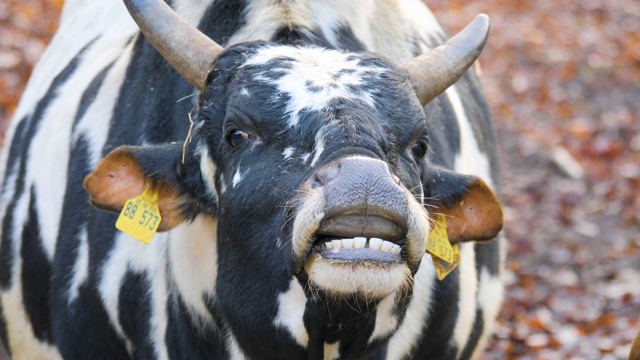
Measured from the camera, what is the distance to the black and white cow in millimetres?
3455

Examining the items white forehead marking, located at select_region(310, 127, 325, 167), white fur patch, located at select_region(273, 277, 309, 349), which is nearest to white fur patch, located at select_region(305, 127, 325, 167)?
white forehead marking, located at select_region(310, 127, 325, 167)

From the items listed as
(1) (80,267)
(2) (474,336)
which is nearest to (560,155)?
(2) (474,336)

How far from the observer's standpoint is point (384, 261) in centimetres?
331

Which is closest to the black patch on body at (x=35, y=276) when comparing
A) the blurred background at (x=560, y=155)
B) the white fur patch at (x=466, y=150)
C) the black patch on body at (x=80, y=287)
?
the black patch on body at (x=80, y=287)

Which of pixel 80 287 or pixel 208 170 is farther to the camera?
pixel 80 287

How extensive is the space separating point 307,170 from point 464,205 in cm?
93

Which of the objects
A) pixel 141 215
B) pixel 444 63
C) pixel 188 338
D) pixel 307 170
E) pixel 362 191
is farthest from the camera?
pixel 188 338

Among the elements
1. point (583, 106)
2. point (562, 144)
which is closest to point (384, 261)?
point (562, 144)

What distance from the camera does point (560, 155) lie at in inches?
428

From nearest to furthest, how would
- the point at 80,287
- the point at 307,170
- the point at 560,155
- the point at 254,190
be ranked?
the point at 307,170
the point at 254,190
the point at 80,287
the point at 560,155

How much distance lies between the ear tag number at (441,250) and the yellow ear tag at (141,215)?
0.96 m

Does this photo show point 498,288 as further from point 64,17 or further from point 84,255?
point 64,17

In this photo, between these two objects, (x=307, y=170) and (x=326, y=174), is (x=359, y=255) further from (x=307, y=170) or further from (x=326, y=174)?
(x=307, y=170)

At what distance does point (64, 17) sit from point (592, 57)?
30.8 feet
